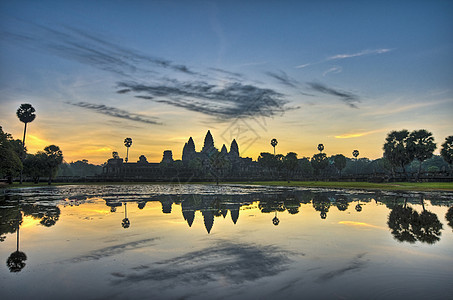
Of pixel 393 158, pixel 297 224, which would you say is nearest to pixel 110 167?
pixel 393 158

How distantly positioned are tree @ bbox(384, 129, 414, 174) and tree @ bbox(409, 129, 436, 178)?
0.86m

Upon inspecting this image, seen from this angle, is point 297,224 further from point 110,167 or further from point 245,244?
point 110,167

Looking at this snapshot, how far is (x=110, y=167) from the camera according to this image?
174 m

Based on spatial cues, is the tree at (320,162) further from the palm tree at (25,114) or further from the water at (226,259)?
the water at (226,259)

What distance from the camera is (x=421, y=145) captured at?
228 feet

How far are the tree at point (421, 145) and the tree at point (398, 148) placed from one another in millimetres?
862

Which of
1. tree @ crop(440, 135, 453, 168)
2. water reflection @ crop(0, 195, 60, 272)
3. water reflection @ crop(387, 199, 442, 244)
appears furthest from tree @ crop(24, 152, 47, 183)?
tree @ crop(440, 135, 453, 168)

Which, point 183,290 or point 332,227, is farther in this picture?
point 332,227

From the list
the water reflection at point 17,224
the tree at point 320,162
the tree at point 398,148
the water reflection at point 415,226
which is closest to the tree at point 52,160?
the water reflection at point 17,224

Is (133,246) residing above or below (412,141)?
below

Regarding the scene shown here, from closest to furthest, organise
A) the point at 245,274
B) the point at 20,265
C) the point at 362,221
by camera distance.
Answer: the point at 245,274, the point at 20,265, the point at 362,221

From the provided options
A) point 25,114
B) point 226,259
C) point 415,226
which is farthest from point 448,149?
point 25,114

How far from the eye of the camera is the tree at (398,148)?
71062 mm

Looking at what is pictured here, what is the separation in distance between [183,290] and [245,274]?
1.66 meters
